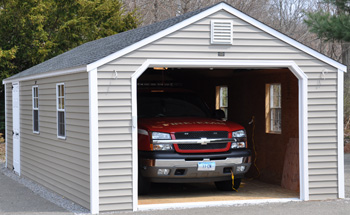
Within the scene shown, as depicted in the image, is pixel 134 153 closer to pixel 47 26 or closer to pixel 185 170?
pixel 185 170

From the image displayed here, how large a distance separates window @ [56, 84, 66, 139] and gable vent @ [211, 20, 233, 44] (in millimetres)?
3191

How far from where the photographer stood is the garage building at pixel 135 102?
31.4 ft

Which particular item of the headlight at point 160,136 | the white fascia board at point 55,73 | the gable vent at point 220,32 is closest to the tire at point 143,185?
the headlight at point 160,136

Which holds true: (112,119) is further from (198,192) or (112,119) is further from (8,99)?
(8,99)

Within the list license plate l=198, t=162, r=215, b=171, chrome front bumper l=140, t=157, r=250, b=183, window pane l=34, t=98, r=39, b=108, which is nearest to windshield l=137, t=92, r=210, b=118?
chrome front bumper l=140, t=157, r=250, b=183

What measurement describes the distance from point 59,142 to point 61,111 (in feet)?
2.06

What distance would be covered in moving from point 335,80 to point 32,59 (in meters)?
15.7

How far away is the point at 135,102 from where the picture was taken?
9719mm

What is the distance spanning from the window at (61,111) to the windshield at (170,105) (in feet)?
4.90

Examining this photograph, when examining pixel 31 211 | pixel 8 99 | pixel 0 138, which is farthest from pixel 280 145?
pixel 0 138

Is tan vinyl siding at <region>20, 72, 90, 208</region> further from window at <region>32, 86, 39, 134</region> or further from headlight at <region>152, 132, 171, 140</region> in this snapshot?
headlight at <region>152, 132, 171, 140</region>

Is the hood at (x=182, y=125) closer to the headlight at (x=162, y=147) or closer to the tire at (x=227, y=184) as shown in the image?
the headlight at (x=162, y=147)

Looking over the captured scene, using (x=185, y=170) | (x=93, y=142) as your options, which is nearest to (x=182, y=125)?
(x=185, y=170)

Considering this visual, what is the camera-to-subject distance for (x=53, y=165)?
12.0 metres
